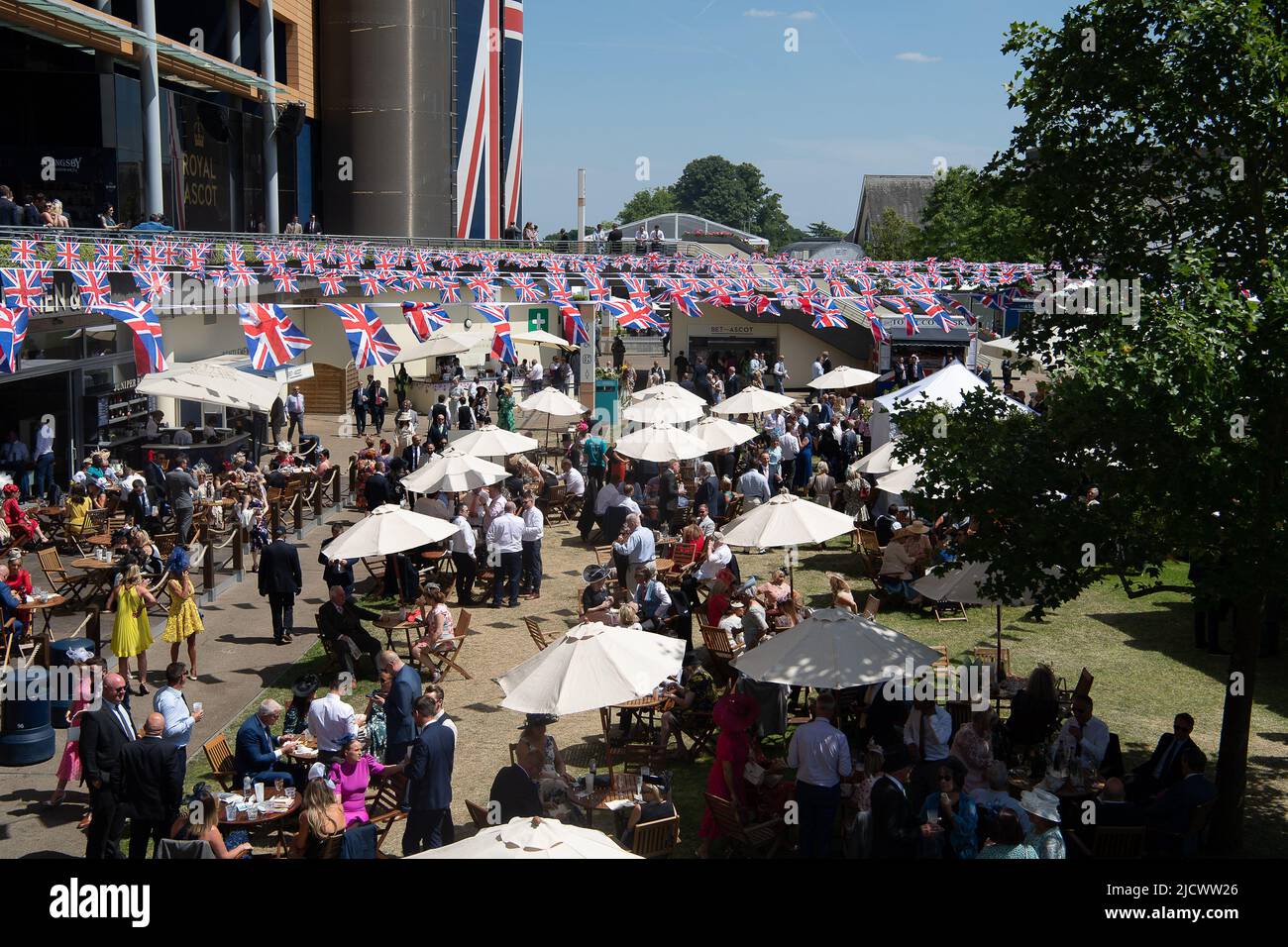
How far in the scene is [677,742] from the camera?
39.6ft

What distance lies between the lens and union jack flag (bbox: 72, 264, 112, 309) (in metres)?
20.5

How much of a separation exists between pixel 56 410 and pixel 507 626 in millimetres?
12267

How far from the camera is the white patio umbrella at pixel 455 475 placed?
1858 cm

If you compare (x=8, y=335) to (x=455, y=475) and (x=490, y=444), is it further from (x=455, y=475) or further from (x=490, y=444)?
(x=490, y=444)

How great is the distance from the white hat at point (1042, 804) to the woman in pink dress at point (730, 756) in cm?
208

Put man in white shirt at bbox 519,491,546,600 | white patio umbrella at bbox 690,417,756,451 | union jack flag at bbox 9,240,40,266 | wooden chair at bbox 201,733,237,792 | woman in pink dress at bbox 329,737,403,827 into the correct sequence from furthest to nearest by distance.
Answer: white patio umbrella at bbox 690,417,756,451
union jack flag at bbox 9,240,40,266
man in white shirt at bbox 519,491,546,600
wooden chair at bbox 201,733,237,792
woman in pink dress at bbox 329,737,403,827

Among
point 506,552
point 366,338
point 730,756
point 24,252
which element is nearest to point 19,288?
point 24,252

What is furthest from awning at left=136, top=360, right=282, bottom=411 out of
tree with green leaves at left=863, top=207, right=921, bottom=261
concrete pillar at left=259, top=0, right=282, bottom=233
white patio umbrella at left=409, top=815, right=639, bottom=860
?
tree with green leaves at left=863, top=207, right=921, bottom=261

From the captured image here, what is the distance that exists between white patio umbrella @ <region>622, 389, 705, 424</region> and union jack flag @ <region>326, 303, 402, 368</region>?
468 cm

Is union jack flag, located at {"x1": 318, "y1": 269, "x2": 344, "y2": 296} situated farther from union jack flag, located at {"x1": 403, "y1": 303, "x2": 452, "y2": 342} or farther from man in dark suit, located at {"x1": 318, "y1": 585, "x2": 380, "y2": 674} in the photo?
man in dark suit, located at {"x1": 318, "y1": 585, "x2": 380, "y2": 674}

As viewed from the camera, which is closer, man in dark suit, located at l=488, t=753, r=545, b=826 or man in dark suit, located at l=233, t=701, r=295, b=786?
man in dark suit, located at l=488, t=753, r=545, b=826

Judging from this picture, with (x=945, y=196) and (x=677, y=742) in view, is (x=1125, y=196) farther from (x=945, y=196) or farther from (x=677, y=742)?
(x=945, y=196)

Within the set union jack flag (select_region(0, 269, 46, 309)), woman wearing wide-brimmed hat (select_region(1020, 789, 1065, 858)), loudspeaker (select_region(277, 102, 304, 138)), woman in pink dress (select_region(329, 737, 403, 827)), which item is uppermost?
loudspeaker (select_region(277, 102, 304, 138))
